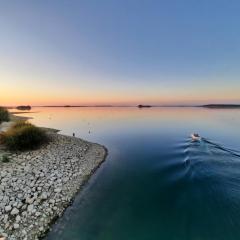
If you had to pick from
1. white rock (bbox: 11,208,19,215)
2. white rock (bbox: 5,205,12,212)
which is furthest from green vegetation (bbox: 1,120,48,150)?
white rock (bbox: 11,208,19,215)

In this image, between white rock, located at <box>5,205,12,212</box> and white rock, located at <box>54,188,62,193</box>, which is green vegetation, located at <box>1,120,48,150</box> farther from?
white rock, located at <box>5,205,12,212</box>

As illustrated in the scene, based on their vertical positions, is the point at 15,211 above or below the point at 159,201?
above

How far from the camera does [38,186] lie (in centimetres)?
1061

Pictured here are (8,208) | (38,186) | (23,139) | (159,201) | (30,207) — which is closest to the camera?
(8,208)

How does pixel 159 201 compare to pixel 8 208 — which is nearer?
pixel 8 208

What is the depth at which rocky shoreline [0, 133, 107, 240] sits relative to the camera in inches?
313

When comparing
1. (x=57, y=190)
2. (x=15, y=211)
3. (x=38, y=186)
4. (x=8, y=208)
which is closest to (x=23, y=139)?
(x=38, y=186)

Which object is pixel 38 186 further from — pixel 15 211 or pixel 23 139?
pixel 23 139

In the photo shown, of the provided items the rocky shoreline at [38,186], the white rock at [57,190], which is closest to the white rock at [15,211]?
the rocky shoreline at [38,186]

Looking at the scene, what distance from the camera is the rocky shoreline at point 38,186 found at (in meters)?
7.95

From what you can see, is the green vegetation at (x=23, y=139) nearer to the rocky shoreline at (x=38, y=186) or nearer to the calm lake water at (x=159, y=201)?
the rocky shoreline at (x=38, y=186)

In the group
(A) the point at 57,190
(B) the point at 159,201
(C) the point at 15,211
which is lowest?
(B) the point at 159,201

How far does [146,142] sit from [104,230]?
56.2 ft

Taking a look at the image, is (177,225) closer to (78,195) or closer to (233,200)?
(233,200)
